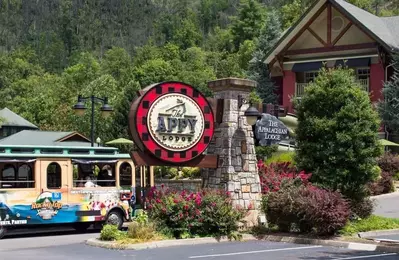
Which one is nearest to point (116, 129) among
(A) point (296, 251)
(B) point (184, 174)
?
(B) point (184, 174)

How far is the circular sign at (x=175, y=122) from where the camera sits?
17.1m

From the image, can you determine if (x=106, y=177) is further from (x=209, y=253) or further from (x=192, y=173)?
(x=192, y=173)

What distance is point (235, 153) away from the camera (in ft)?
59.5

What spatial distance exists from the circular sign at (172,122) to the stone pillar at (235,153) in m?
0.47

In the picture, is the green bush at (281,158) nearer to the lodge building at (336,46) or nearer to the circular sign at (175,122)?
the lodge building at (336,46)

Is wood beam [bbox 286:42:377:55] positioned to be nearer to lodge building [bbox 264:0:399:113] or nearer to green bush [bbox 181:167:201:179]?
lodge building [bbox 264:0:399:113]

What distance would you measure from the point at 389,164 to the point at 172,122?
609 inches

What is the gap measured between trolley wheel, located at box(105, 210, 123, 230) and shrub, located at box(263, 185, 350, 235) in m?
5.92

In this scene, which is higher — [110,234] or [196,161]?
[196,161]

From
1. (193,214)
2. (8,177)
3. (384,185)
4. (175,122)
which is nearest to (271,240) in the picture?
(193,214)

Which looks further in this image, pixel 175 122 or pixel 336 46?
pixel 336 46

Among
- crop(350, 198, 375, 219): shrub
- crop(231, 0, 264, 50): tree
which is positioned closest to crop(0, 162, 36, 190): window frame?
crop(350, 198, 375, 219): shrub

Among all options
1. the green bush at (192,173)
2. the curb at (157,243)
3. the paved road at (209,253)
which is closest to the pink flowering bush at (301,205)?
the paved road at (209,253)

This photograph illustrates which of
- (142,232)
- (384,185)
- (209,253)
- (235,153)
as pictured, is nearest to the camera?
(209,253)
